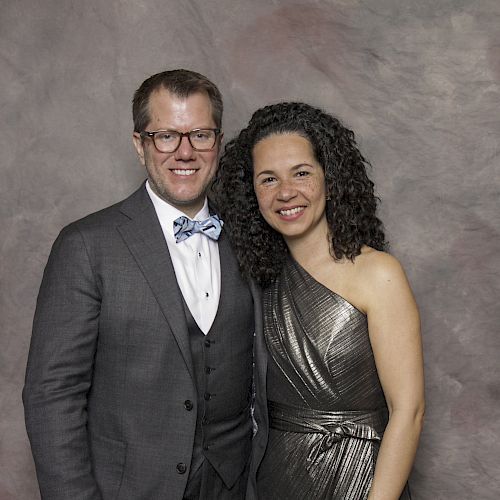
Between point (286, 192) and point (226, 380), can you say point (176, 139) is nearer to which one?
point (286, 192)

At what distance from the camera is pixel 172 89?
2154 millimetres

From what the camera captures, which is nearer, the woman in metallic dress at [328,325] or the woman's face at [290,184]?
the woman in metallic dress at [328,325]

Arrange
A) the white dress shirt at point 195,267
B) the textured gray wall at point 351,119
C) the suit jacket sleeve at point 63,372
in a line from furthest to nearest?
the textured gray wall at point 351,119, the white dress shirt at point 195,267, the suit jacket sleeve at point 63,372

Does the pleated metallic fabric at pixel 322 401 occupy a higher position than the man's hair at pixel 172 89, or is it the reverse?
the man's hair at pixel 172 89

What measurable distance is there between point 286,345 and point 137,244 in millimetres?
481

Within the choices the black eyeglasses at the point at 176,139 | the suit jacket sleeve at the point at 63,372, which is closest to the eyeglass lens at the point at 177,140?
the black eyeglasses at the point at 176,139

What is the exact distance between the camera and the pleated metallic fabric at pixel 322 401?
2059 mm

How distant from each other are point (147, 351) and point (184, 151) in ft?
1.78

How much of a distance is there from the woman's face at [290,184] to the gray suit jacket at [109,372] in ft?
1.07

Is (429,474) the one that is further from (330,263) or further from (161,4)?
(161,4)

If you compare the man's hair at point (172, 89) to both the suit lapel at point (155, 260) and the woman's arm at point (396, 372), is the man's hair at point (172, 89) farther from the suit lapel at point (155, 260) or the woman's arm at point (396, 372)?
the woman's arm at point (396, 372)

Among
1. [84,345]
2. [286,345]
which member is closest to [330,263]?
[286,345]

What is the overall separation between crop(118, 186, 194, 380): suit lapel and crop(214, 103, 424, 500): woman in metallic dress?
28 centimetres

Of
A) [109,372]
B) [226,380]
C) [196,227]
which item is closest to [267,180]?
[196,227]
